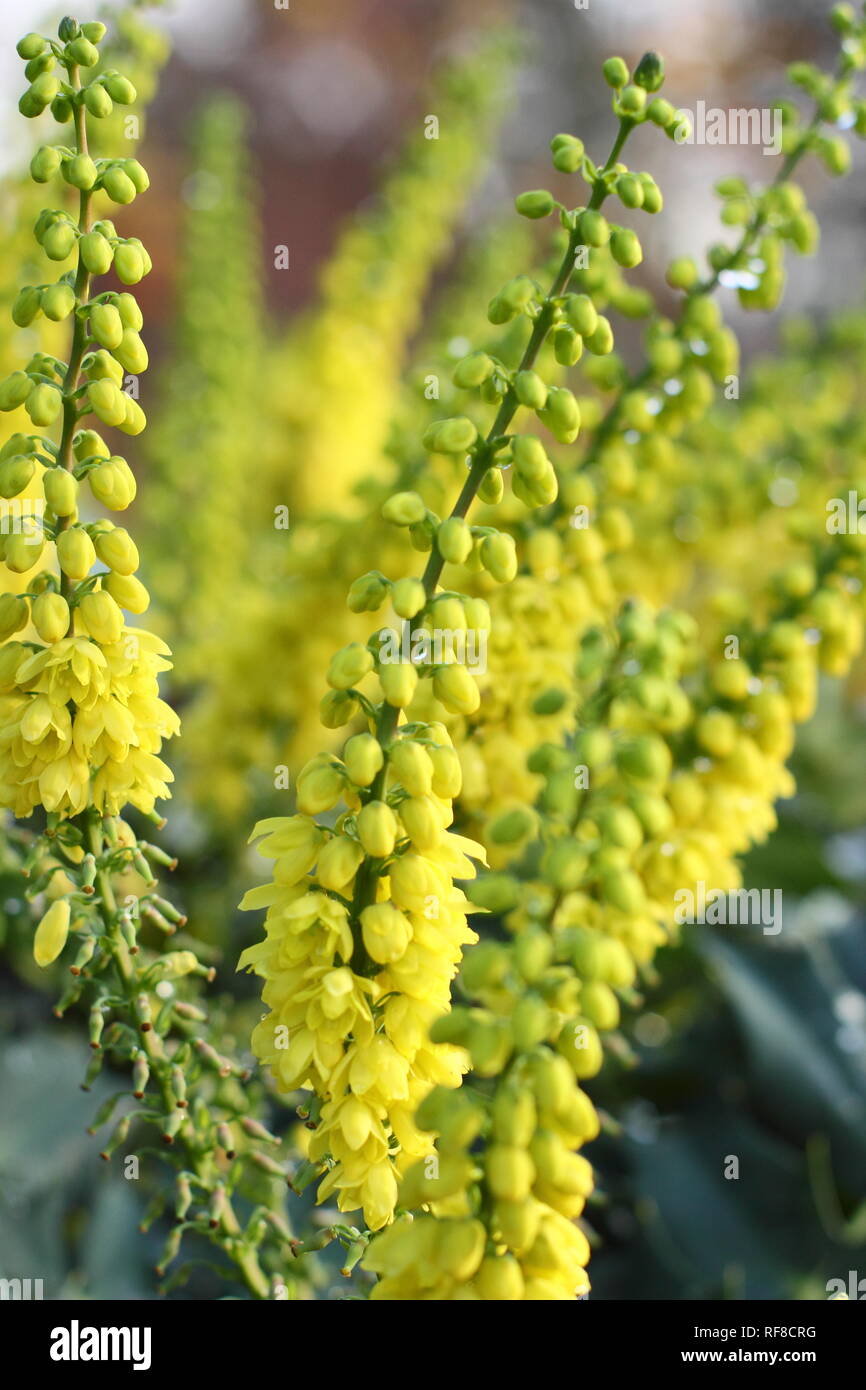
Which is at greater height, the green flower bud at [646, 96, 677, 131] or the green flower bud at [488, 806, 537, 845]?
the green flower bud at [646, 96, 677, 131]

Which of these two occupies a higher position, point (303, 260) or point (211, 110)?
point (303, 260)

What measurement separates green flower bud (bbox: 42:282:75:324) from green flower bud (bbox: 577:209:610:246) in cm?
29

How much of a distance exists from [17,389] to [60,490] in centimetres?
7

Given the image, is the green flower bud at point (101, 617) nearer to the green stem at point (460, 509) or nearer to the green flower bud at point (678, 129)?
the green stem at point (460, 509)

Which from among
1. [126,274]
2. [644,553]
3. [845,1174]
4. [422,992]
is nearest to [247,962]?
[422,992]

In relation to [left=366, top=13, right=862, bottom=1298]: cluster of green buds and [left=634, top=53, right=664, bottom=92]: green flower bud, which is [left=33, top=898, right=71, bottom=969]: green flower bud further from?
[left=634, top=53, right=664, bottom=92]: green flower bud

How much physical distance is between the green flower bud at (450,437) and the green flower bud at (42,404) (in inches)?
8.3

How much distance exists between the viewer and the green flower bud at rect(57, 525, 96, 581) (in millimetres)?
675

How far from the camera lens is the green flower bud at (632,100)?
0.73 metres

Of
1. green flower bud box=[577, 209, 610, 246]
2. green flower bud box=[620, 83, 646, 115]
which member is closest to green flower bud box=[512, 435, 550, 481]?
green flower bud box=[577, 209, 610, 246]

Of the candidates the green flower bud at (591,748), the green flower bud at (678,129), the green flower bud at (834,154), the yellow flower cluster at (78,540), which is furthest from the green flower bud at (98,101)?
the green flower bud at (834,154)

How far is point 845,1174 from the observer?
4.55 ft
